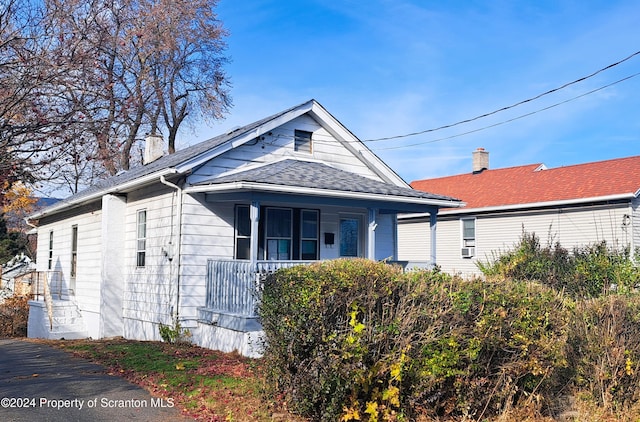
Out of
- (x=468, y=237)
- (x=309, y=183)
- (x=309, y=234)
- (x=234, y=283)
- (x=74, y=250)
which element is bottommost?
(x=234, y=283)

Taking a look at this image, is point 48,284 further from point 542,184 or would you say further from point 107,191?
point 542,184

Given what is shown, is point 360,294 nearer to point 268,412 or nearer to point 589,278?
point 268,412

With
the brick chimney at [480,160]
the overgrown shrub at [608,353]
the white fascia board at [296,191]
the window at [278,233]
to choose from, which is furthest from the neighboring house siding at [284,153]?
the brick chimney at [480,160]

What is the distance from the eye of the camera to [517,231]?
22.2 m

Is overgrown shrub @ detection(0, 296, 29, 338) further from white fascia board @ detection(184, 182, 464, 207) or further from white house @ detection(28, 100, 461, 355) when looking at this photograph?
white fascia board @ detection(184, 182, 464, 207)

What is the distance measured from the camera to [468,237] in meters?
23.8

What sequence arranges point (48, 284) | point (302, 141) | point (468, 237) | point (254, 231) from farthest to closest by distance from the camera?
point (468, 237) → point (48, 284) → point (302, 141) → point (254, 231)

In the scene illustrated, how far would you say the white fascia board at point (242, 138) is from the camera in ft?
42.6

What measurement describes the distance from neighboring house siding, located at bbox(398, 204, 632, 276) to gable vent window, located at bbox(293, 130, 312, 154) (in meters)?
5.74

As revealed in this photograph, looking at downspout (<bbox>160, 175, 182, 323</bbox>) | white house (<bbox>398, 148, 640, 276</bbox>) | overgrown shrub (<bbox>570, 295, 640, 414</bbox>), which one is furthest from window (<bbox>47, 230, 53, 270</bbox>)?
overgrown shrub (<bbox>570, 295, 640, 414</bbox>)

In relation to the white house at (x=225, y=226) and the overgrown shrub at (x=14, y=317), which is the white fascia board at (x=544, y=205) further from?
the overgrown shrub at (x=14, y=317)

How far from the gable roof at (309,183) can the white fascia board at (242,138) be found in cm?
49

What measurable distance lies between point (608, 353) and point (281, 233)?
27.1 ft

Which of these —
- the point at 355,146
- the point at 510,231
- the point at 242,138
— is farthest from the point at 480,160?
the point at 242,138
